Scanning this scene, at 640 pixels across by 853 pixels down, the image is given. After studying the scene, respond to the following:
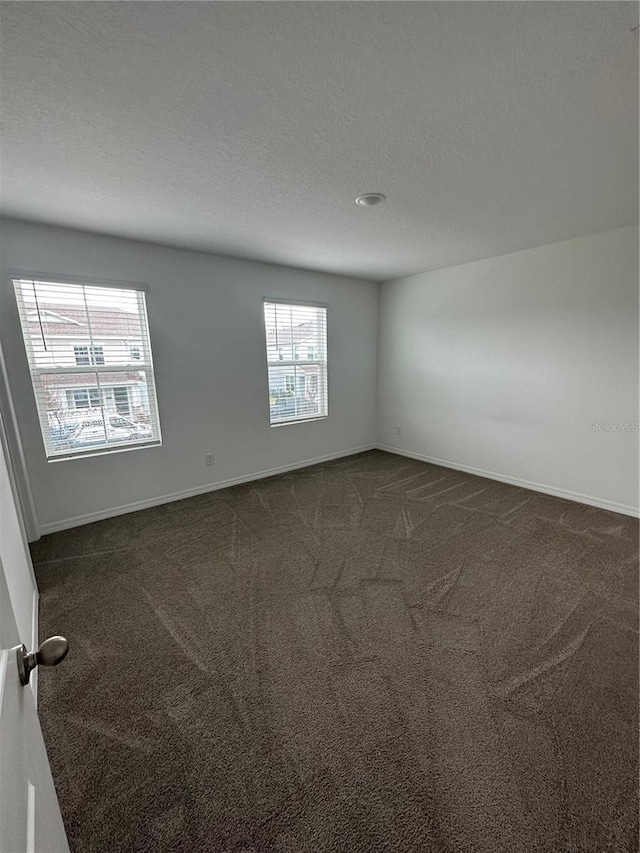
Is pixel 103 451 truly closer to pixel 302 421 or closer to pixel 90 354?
pixel 90 354

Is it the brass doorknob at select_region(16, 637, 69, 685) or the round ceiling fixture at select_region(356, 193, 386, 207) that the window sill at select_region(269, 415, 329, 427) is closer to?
the round ceiling fixture at select_region(356, 193, 386, 207)

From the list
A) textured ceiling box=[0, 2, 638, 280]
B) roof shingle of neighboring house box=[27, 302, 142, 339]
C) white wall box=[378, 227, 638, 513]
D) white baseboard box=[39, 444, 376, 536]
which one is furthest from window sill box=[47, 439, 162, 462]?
white wall box=[378, 227, 638, 513]

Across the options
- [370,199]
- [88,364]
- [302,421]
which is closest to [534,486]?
[302,421]

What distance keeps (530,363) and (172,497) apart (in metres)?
3.85

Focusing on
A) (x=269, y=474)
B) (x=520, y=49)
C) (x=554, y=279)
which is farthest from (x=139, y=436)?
(x=554, y=279)

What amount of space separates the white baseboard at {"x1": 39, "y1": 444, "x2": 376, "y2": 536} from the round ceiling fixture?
2.86 metres

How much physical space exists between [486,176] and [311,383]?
9.15ft

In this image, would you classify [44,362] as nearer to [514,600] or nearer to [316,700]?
[316,700]

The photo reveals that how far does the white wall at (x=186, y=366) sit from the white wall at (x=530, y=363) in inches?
39.4

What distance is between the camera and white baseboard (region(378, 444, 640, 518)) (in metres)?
3.08


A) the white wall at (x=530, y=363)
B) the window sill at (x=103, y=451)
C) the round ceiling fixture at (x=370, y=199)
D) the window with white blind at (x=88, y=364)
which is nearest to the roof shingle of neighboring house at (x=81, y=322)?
the window with white blind at (x=88, y=364)

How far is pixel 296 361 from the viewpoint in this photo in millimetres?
4168

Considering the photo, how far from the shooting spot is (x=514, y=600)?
80.6 inches

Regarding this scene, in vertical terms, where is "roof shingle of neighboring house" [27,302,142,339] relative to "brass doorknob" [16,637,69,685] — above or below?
above
